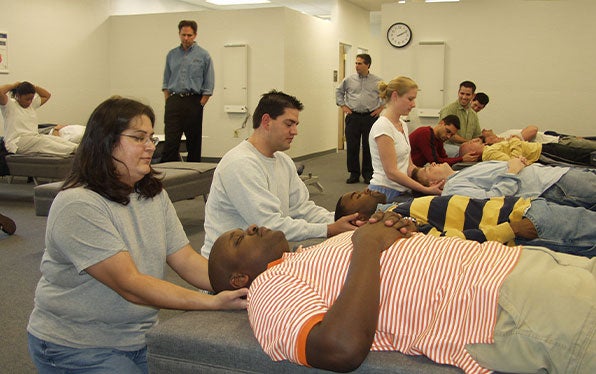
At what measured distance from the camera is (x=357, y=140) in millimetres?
8156

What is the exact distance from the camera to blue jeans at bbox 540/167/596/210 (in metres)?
3.05

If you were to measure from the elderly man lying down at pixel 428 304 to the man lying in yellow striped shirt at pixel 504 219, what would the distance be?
0.87m

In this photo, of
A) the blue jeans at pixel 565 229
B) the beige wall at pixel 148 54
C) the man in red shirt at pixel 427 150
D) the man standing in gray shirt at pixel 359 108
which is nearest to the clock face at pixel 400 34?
the man standing in gray shirt at pixel 359 108

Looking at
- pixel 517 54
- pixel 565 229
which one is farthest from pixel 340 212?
pixel 517 54

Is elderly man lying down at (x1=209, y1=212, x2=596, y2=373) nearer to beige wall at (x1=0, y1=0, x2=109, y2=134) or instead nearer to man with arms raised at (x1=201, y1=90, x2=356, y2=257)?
man with arms raised at (x1=201, y1=90, x2=356, y2=257)

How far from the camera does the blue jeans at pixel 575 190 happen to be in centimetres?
305

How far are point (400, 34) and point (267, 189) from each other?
A: 21.1 ft

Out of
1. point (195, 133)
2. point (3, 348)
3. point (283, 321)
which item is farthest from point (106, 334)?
point (195, 133)

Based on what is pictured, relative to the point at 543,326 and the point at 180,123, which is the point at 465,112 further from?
the point at 543,326

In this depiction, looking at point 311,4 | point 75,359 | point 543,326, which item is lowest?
point 75,359

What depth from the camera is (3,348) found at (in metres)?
2.77

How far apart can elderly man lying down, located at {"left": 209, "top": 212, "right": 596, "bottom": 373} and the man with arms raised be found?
848 millimetres

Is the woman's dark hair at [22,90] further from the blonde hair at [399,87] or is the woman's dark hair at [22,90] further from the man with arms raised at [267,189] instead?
the man with arms raised at [267,189]

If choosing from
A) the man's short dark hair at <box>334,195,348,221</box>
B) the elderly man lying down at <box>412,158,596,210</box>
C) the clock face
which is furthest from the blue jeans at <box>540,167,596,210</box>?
the clock face
